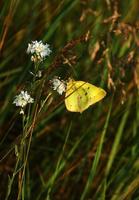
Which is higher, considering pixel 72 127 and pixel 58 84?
pixel 72 127

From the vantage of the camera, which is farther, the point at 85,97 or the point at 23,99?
the point at 85,97

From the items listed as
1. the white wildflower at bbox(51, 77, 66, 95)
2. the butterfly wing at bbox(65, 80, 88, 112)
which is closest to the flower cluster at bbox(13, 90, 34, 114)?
the white wildflower at bbox(51, 77, 66, 95)

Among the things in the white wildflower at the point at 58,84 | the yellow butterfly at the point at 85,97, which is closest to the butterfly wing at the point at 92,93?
the yellow butterfly at the point at 85,97

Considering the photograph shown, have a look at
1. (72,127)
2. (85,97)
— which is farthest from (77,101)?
(72,127)

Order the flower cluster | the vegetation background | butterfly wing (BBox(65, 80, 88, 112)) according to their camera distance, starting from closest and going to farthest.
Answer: the flower cluster < butterfly wing (BBox(65, 80, 88, 112)) < the vegetation background

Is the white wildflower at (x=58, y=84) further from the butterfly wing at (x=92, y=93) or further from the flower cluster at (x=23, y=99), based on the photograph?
the butterfly wing at (x=92, y=93)

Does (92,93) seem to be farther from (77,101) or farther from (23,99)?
(23,99)

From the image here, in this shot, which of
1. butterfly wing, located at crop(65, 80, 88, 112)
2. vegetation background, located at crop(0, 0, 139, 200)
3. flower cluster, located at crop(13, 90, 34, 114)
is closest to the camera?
flower cluster, located at crop(13, 90, 34, 114)

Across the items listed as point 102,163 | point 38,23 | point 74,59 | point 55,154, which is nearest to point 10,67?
point 38,23

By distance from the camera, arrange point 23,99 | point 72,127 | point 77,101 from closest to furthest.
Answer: point 23,99 < point 77,101 < point 72,127

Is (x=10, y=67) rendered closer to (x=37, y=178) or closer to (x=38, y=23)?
(x=38, y=23)

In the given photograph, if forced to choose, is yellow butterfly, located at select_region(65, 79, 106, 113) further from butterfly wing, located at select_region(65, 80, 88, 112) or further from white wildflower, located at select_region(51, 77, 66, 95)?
white wildflower, located at select_region(51, 77, 66, 95)
